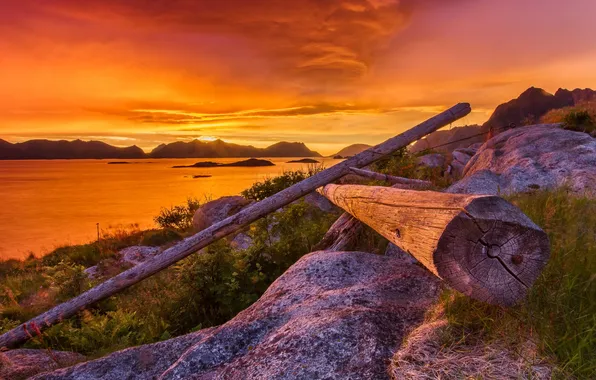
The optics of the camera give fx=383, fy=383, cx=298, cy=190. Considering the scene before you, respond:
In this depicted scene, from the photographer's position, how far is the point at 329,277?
503 centimetres

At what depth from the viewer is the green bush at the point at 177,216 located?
2591 centimetres

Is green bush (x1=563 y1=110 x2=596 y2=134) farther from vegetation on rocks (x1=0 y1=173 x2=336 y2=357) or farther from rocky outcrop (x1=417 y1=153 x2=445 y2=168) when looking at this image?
vegetation on rocks (x1=0 y1=173 x2=336 y2=357)

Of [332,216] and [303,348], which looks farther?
[332,216]

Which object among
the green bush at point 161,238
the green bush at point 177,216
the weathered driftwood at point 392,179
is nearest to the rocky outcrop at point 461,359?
the weathered driftwood at point 392,179

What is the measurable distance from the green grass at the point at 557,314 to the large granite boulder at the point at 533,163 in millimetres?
6069

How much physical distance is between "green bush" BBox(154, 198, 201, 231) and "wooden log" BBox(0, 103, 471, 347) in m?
17.3

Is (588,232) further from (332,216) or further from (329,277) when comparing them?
(332,216)

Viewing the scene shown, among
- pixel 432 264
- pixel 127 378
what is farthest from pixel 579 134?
pixel 127 378

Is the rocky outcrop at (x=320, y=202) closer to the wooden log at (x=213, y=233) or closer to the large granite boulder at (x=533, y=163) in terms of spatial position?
the wooden log at (x=213, y=233)

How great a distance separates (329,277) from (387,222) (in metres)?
1.16

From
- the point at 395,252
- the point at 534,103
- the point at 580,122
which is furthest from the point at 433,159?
the point at 534,103

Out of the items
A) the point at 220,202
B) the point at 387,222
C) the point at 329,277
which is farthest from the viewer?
the point at 220,202

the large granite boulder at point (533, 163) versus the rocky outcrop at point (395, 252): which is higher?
the large granite boulder at point (533, 163)

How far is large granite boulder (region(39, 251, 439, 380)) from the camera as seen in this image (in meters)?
3.24
